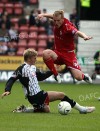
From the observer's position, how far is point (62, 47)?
13500mm

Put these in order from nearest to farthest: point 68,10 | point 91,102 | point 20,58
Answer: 1. point 91,102
2. point 20,58
3. point 68,10

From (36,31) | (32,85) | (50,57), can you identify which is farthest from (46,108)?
(36,31)

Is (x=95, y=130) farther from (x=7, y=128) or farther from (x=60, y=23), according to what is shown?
(x=60, y=23)

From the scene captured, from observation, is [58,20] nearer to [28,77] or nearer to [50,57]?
[50,57]

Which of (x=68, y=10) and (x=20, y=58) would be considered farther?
(x=68, y=10)

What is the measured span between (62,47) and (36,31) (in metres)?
13.2

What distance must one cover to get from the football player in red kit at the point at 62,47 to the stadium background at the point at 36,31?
10.5 metres

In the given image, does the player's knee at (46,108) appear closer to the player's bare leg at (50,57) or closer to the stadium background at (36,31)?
the player's bare leg at (50,57)

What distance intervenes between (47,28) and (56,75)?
43.1 ft

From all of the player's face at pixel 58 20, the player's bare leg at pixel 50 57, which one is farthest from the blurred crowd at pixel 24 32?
the player's face at pixel 58 20

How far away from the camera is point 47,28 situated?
26.4 meters

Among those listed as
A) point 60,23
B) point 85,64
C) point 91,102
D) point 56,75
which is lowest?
point 85,64

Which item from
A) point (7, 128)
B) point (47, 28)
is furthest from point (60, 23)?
point (47, 28)

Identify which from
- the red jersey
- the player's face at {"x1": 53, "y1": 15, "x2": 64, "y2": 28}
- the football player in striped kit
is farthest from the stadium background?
the football player in striped kit
